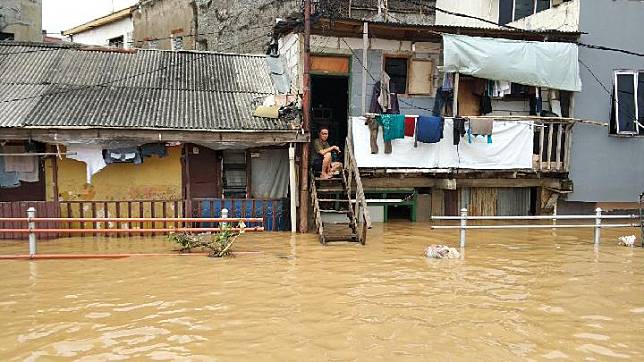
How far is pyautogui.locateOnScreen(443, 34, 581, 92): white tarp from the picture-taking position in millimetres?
13391

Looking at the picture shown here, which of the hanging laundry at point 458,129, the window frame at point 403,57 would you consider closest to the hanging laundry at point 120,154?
the window frame at point 403,57

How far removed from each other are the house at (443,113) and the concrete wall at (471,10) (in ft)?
13.3

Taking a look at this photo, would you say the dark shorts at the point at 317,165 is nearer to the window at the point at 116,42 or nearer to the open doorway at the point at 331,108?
the open doorway at the point at 331,108

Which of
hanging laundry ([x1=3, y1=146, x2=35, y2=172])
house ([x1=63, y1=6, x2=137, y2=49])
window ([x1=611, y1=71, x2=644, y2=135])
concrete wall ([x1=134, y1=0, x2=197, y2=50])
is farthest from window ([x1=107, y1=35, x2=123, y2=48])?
window ([x1=611, y1=71, x2=644, y2=135])

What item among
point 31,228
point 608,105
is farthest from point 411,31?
point 31,228

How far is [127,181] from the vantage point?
1321cm

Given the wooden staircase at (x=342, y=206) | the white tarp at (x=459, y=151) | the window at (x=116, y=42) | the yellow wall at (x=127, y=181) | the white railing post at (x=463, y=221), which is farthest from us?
the window at (x=116, y=42)

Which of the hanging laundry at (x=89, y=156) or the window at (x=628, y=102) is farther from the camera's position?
the window at (x=628, y=102)

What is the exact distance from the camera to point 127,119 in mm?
12344

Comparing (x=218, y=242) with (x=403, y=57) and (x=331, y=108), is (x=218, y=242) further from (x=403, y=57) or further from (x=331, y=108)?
(x=331, y=108)

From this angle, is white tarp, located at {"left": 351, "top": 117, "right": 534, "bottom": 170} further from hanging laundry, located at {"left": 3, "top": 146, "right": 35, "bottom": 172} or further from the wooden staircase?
hanging laundry, located at {"left": 3, "top": 146, "right": 35, "bottom": 172}

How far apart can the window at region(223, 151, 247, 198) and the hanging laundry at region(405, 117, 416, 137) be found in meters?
4.58

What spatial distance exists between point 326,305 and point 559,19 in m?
12.3

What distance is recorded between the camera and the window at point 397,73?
574 inches
